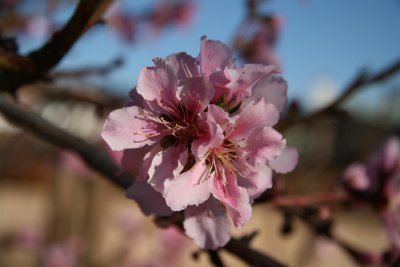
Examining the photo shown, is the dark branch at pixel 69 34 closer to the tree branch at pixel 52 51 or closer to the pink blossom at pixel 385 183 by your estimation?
the tree branch at pixel 52 51

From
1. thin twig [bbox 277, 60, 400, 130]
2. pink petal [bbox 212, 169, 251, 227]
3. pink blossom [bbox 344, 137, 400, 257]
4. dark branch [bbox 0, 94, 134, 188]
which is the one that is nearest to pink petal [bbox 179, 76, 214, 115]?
pink petal [bbox 212, 169, 251, 227]

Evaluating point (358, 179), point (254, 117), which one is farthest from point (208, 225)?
point (358, 179)

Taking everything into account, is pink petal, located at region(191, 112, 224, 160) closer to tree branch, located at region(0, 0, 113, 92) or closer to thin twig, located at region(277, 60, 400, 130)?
tree branch, located at region(0, 0, 113, 92)

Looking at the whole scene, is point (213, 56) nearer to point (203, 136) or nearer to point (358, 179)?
point (203, 136)

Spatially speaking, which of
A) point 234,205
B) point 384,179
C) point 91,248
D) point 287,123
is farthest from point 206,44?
point 91,248

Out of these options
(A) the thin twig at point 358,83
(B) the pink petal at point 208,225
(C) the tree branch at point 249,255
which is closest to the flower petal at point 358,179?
(A) the thin twig at point 358,83

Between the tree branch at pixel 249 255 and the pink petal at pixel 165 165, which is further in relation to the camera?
the tree branch at pixel 249 255
